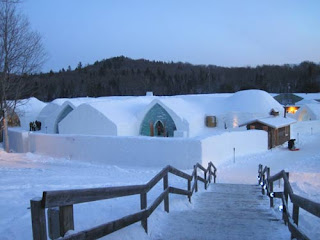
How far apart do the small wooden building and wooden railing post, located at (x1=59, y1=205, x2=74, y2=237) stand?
2015cm

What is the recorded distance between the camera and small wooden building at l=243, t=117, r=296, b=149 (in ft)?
69.9

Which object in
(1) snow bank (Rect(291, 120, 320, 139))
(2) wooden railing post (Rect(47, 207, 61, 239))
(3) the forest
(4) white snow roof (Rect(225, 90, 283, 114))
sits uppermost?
(3) the forest

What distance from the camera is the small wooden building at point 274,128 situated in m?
21.3

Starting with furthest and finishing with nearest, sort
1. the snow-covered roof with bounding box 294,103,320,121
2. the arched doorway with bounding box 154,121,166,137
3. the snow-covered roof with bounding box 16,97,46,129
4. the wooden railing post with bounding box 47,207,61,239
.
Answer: the snow-covered roof with bounding box 294,103,320,121 < the snow-covered roof with bounding box 16,97,46,129 < the arched doorway with bounding box 154,121,166,137 < the wooden railing post with bounding box 47,207,61,239

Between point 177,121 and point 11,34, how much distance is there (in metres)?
11.2

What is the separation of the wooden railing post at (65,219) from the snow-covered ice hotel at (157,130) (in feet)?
39.4

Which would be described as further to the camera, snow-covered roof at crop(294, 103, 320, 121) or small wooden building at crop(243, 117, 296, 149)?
snow-covered roof at crop(294, 103, 320, 121)

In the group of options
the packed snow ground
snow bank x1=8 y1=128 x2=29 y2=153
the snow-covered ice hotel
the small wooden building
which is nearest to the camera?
the packed snow ground

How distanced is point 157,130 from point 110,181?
12807mm

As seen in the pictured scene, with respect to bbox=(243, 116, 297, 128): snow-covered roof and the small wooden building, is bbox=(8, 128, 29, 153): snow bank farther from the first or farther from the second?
bbox=(243, 116, 297, 128): snow-covered roof

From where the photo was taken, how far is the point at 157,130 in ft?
74.5

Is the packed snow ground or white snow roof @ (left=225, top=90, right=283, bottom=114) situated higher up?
white snow roof @ (left=225, top=90, right=283, bottom=114)

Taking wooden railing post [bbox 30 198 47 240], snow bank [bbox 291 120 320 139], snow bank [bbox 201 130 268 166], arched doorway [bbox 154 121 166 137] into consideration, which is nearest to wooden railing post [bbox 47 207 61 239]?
wooden railing post [bbox 30 198 47 240]

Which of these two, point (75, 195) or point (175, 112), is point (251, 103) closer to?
point (175, 112)
